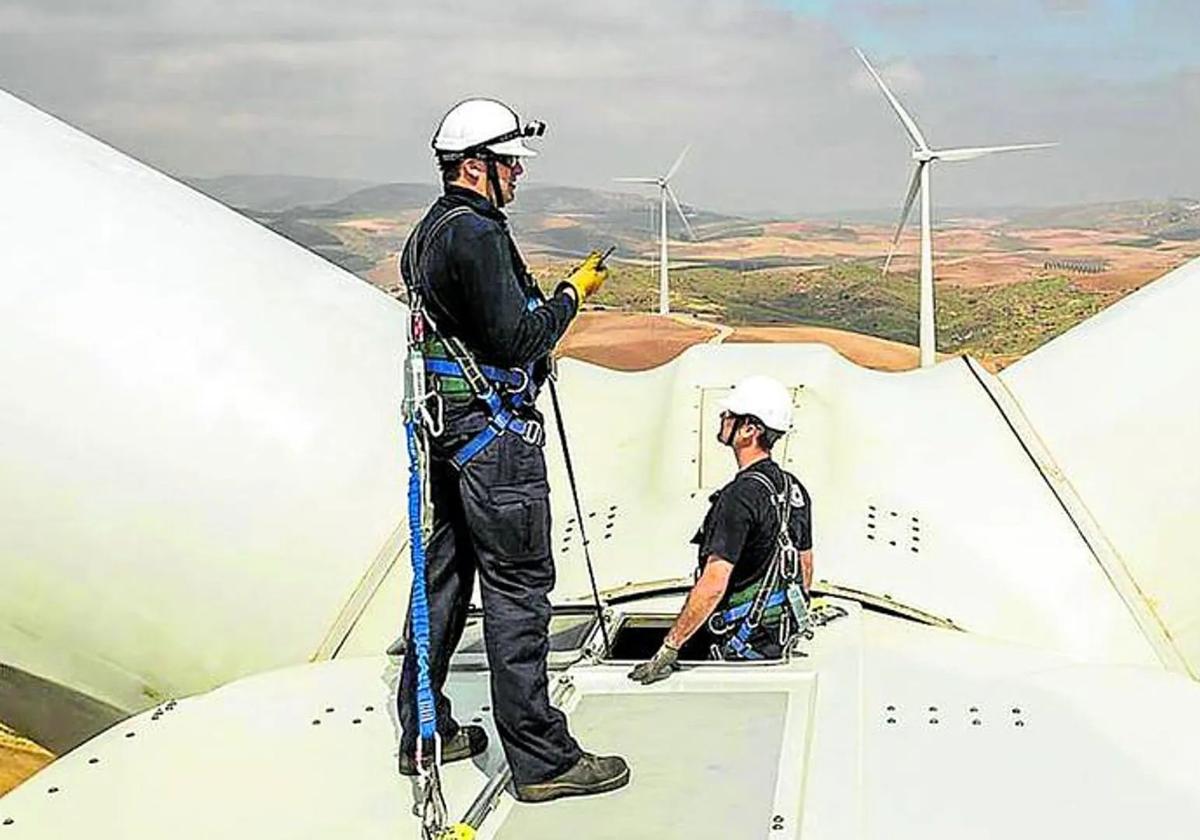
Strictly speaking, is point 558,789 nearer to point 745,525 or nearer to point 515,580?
point 515,580

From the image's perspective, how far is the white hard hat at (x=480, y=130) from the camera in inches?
156

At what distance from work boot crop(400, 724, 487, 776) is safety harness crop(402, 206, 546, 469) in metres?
0.74

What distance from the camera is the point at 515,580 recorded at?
4.02 metres

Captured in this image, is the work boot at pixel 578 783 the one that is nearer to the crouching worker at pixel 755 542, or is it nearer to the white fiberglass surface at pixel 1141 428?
the crouching worker at pixel 755 542

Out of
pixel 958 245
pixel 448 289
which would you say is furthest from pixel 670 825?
pixel 958 245

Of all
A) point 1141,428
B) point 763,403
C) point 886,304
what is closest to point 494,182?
point 763,403

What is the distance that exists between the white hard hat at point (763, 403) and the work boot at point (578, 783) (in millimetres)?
1388

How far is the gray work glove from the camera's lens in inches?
188

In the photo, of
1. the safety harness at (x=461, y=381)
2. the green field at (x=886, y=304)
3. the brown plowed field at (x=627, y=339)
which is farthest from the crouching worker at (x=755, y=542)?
the green field at (x=886, y=304)

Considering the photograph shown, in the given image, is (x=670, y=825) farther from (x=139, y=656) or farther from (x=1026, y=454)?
(x=1026, y=454)

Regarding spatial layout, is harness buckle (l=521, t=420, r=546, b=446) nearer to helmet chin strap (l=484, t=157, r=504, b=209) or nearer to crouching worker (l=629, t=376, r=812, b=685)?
helmet chin strap (l=484, t=157, r=504, b=209)

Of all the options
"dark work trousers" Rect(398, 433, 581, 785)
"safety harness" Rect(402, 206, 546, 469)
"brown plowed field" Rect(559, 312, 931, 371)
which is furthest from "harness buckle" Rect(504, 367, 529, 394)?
"brown plowed field" Rect(559, 312, 931, 371)

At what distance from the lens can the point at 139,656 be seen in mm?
5898

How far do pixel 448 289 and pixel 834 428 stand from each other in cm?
282
